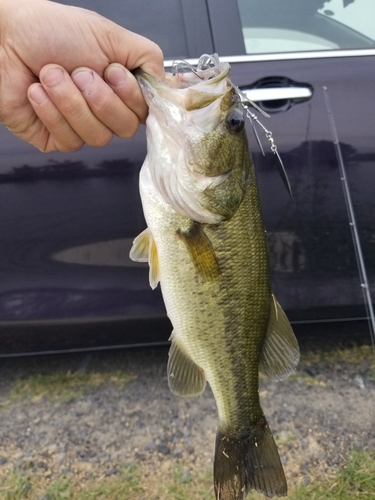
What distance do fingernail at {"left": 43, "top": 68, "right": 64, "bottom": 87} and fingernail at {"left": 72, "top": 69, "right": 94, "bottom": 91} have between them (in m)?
0.04

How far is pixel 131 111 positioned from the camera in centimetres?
138

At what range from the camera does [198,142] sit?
140 centimetres

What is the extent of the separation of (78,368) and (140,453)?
69cm

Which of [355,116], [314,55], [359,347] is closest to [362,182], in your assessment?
[355,116]

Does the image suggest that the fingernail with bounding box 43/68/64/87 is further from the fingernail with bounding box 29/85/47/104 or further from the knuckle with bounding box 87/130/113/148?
the knuckle with bounding box 87/130/113/148

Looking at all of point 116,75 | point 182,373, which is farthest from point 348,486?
point 116,75

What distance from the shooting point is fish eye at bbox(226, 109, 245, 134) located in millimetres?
1386

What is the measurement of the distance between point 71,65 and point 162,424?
1.67 m

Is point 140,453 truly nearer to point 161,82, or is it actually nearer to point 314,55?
point 161,82

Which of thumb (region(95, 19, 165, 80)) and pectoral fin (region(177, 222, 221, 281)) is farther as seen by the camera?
pectoral fin (region(177, 222, 221, 281))

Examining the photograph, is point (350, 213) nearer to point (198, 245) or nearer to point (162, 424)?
point (198, 245)

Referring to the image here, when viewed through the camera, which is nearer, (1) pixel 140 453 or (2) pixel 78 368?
(1) pixel 140 453

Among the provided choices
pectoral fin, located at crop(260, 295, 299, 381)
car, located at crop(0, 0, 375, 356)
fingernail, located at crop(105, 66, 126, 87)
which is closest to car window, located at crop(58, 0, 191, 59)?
car, located at crop(0, 0, 375, 356)

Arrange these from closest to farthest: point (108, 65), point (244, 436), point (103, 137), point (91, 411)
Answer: point (108, 65) → point (103, 137) → point (244, 436) → point (91, 411)
